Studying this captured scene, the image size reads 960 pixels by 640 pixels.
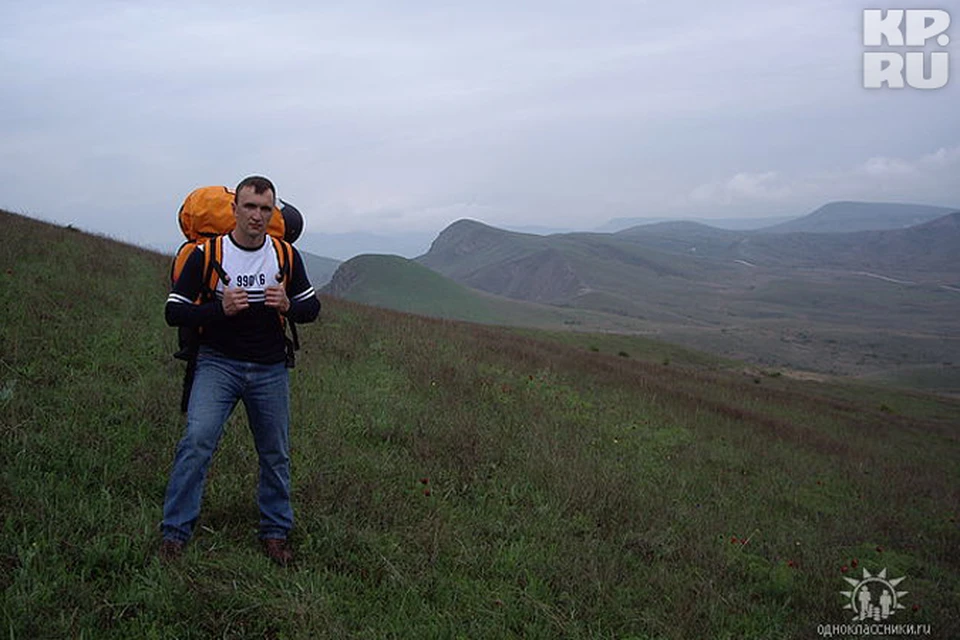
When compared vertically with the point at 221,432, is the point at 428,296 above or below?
below

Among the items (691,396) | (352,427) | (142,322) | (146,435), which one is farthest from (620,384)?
(146,435)

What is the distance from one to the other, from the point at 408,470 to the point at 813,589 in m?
3.65

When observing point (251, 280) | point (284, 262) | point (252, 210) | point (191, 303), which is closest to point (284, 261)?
point (284, 262)

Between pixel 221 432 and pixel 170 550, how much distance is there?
0.76 meters

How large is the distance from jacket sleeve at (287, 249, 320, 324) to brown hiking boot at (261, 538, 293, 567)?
4.88 ft

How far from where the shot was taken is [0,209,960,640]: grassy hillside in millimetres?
3717

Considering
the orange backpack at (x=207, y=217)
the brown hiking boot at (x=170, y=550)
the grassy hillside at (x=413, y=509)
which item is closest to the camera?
the grassy hillside at (x=413, y=509)

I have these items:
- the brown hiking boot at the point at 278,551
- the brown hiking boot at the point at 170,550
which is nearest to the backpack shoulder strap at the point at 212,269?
the brown hiking boot at the point at 170,550

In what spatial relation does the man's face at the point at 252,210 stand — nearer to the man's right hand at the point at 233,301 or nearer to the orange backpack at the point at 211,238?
the orange backpack at the point at 211,238

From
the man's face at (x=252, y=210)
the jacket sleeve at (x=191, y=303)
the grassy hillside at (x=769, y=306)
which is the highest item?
the man's face at (x=252, y=210)

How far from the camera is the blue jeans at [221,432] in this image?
154 inches

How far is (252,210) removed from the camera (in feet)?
13.0

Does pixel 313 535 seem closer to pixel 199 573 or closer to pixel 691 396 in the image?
pixel 199 573

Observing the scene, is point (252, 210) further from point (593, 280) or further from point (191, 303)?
point (593, 280)
